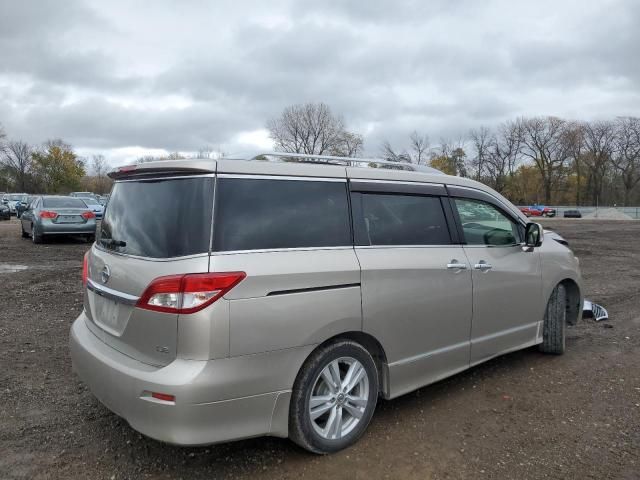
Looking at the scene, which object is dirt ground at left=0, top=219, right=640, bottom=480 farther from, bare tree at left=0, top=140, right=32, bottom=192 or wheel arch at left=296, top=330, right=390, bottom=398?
bare tree at left=0, top=140, right=32, bottom=192

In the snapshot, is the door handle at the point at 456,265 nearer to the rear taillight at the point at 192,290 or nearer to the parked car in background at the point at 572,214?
the rear taillight at the point at 192,290

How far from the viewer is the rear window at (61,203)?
15.4 m

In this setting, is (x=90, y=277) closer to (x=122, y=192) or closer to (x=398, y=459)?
(x=122, y=192)

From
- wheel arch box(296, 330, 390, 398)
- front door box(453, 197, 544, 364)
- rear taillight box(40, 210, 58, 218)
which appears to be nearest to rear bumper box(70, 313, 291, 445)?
wheel arch box(296, 330, 390, 398)

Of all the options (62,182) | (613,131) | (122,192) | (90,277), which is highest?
(613,131)

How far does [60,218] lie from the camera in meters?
15.1

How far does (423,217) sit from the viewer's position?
386cm

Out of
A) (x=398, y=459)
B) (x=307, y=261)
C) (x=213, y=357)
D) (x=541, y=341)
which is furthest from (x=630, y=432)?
(x=213, y=357)

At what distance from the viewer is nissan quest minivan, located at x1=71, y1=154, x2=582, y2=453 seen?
2701 mm

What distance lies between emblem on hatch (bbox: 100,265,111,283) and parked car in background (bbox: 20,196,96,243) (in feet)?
43.9

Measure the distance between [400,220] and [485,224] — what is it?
3.85ft

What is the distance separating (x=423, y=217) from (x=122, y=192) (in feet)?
7.18

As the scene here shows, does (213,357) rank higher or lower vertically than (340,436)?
higher

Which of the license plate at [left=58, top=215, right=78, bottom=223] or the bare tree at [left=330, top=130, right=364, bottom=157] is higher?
the bare tree at [left=330, top=130, right=364, bottom=157]
